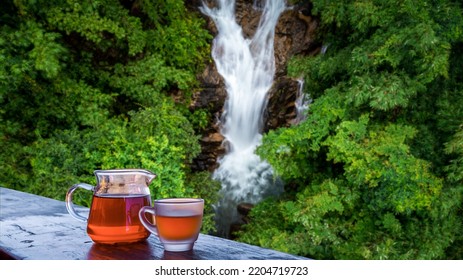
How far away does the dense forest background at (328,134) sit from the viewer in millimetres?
4859

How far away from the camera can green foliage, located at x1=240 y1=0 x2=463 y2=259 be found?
482cm

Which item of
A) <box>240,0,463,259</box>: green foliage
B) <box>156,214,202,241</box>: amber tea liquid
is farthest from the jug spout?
<box>240,0,463,259</box>: green foliage

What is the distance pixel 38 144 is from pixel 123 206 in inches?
192

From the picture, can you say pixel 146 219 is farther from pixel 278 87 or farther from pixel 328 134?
pixel 278 87

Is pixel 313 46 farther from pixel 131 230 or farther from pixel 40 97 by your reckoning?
pixel 131 230

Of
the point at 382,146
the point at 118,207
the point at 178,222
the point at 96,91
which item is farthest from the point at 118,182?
the point at 96,91

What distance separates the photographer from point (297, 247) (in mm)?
5082

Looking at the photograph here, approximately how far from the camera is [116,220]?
832 millimetres

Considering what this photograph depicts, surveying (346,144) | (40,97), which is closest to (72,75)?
(40,97)

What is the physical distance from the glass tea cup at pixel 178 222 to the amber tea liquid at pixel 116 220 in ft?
0.19

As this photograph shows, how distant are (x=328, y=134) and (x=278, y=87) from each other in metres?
1.86

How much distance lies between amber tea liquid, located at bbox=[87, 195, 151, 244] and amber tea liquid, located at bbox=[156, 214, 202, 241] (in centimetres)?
7

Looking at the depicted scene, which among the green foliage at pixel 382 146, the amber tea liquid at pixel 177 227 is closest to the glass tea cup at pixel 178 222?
the amber tea liquid at pixel 177 227

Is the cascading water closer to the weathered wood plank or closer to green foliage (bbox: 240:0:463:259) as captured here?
green foliage (bbox: 240:0:463:259)
